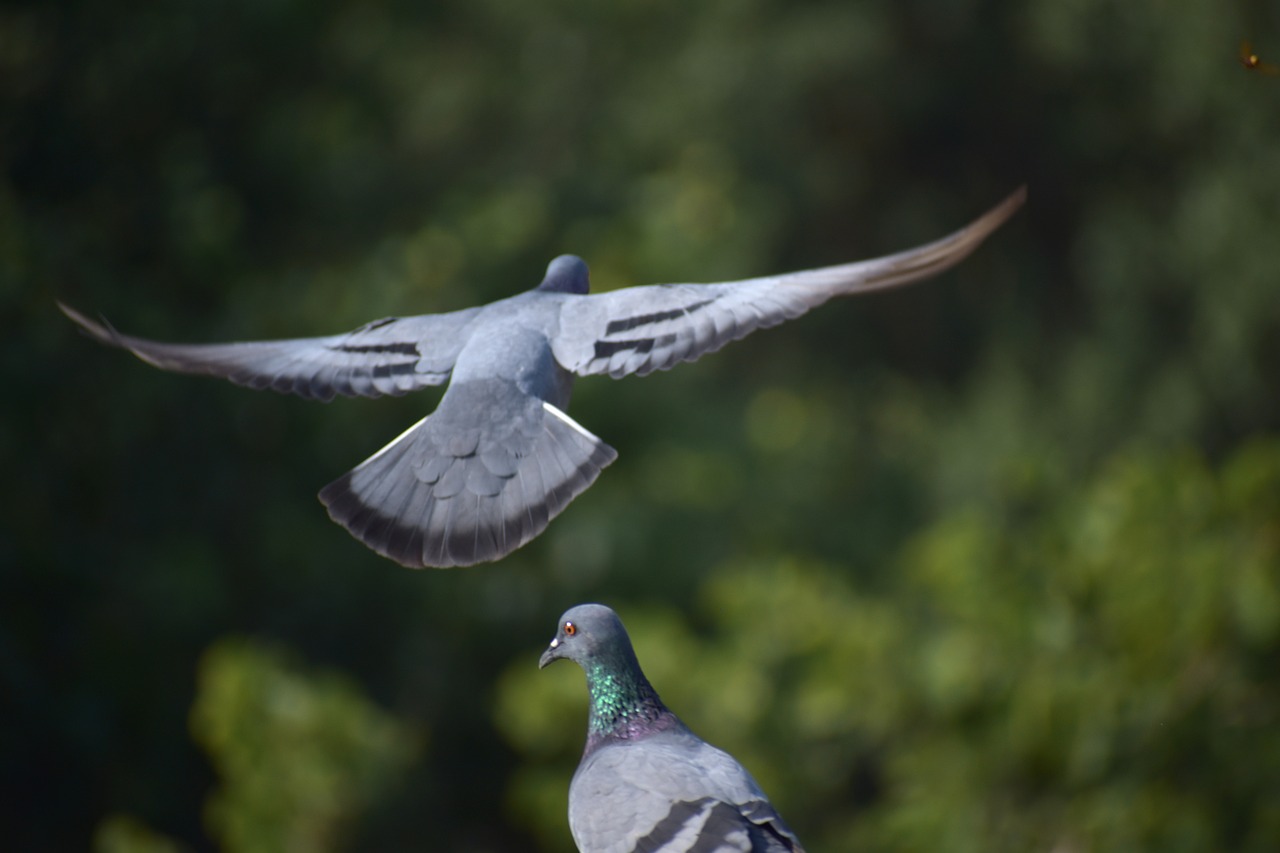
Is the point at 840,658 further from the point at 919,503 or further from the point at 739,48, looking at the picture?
the point at 739,48

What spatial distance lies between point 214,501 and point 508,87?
7.96m

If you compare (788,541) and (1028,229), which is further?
(1028,229)

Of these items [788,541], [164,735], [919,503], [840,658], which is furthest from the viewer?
[919,503]

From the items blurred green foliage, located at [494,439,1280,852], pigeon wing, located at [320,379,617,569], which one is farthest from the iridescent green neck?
blurred green foliage, located at [494,439,1280,852]

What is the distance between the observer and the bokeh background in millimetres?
7242

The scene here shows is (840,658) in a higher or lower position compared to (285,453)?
lower

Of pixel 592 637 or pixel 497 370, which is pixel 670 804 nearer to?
pixel 592 637

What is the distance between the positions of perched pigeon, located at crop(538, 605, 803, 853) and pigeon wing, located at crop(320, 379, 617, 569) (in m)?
0.34

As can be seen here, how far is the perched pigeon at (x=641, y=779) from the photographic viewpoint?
9.52ft

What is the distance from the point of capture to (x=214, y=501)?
9.99 meters

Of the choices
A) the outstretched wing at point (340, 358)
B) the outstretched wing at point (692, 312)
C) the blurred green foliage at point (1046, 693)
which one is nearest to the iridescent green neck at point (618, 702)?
the outstretched wing at point (692, 312)

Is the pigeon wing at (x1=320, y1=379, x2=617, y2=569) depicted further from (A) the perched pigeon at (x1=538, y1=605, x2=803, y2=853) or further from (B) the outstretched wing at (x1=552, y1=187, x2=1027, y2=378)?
(A) the perched pigeon at (x1=538, y1=605, x2=803, y2=853)

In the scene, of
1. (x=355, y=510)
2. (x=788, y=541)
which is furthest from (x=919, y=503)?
(x=355, y=510)

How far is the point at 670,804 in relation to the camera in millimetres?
2953
